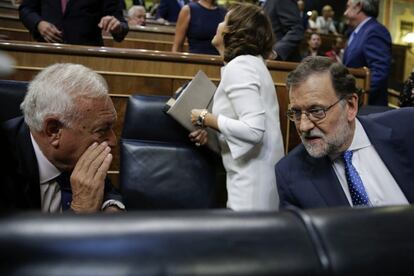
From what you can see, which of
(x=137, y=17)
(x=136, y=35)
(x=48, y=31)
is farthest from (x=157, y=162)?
(x=137, y=17)

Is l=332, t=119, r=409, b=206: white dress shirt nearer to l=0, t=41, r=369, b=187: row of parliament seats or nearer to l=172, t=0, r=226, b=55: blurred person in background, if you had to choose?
l=0, t=41, r=369, b=187: row of parliament seats

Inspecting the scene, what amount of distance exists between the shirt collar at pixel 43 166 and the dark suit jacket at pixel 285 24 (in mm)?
1942

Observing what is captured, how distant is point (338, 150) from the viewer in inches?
59.9

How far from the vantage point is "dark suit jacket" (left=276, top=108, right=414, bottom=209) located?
56.5 inches

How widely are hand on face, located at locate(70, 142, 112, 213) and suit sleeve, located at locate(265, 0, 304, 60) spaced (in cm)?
193

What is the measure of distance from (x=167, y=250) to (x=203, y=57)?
2394 millimetres

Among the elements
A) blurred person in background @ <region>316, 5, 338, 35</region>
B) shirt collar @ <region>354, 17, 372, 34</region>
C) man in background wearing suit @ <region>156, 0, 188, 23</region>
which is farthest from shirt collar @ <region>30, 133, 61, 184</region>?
blurred person in background @ <region>316, 5, 338, 35</region>

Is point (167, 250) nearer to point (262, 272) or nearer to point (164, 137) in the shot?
point (262, 272)

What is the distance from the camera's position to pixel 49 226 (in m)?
0.34

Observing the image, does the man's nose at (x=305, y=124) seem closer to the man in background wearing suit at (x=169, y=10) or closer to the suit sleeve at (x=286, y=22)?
the suit sleeve at (x=286, y=22)

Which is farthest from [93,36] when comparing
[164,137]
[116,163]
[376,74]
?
[376,74]

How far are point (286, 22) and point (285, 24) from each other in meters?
0.01

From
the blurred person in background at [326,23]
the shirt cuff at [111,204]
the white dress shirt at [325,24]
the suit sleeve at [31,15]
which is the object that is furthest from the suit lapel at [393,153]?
the white dress shirt at [325,24]

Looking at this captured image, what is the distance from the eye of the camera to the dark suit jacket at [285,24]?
289 cm
